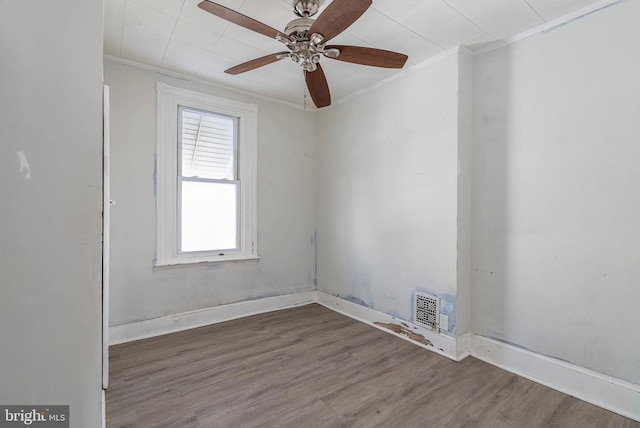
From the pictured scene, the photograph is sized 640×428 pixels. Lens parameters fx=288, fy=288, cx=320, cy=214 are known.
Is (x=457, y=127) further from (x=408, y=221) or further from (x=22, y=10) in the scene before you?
(x=22, y=10)

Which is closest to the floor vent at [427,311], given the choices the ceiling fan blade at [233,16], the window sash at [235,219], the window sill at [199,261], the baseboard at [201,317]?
the baseboard at [201,317]

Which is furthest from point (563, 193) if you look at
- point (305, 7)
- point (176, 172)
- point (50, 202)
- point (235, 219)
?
point (176, 172)

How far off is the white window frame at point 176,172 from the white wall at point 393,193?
95cm

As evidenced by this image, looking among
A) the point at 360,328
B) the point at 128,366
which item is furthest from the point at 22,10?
the point at 360,328

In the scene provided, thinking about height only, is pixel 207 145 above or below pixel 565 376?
above

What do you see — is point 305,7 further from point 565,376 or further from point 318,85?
point 565,376

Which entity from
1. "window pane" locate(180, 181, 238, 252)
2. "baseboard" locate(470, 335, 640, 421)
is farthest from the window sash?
"baseboard" locate(470, 335, 640, 421)

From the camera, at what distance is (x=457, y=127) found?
240 centimetres

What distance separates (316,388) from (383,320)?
4.04 ft

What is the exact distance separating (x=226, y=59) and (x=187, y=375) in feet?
8.64

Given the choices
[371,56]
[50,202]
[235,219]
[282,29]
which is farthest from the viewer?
[235,219]

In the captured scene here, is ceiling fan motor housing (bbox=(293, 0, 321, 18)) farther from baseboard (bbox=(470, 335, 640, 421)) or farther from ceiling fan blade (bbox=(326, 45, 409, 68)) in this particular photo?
baseboard (bbox=(470, 335, 640, 421))

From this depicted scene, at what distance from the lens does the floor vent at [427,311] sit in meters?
2.52

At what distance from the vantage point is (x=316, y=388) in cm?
198
